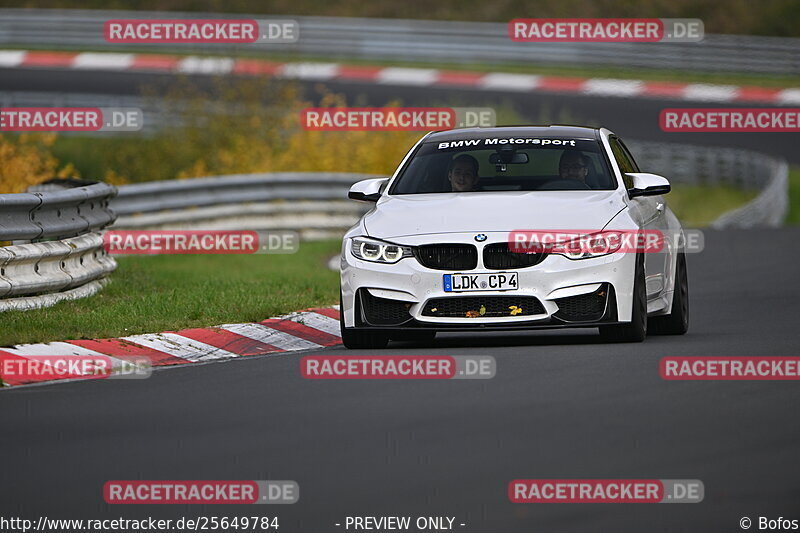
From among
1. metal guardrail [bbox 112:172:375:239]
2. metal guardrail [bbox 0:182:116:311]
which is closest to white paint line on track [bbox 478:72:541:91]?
metal guardrail [bbox 112:172:375:239]

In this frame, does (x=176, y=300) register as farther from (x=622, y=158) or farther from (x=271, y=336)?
(x=622, y=158)

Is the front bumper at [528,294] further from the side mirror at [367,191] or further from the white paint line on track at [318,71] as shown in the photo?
the white paint line on track at [318,71]

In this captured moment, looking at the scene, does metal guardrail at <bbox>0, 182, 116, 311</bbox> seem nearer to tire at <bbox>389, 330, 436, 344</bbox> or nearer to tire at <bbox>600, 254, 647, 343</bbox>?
tire at <bbox>389, 330, 436, 344</bbox>

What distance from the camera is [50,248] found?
43.3 feet

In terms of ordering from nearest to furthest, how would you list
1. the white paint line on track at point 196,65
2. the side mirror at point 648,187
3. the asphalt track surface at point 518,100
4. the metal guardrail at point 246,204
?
the side mirror at point 648,187, the metal guardrail at point 246,204, the asphalt track surface at point 518,100, the white paint line on track at point 196,65

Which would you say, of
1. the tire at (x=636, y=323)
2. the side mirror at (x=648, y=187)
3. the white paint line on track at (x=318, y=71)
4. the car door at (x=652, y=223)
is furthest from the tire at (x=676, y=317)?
the white paint line on track at (x=318, y=71)

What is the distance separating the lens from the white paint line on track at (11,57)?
4205cm

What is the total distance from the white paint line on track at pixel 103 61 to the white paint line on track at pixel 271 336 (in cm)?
2998

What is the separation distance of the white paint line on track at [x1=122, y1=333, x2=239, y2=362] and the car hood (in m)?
1.32

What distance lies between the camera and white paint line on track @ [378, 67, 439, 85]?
4091 cm

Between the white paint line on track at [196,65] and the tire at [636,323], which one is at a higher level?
the white paint line on track at [196,65]

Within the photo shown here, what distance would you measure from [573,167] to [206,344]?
290 cm

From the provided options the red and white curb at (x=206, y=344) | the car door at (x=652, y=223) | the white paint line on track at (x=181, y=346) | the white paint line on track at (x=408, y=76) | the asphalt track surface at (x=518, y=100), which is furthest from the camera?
the white paint line on track at (x=408, y=76)

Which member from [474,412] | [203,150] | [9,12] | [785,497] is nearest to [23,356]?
[474,412]
